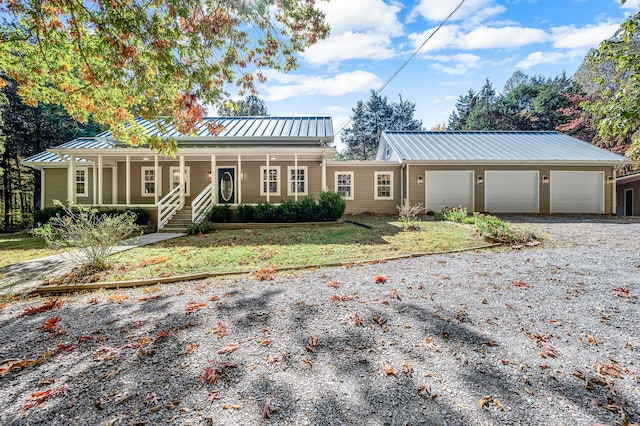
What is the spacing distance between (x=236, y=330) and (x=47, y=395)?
138 centimetres

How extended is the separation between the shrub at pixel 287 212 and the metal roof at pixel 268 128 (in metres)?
3.25

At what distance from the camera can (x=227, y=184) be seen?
13.9 m

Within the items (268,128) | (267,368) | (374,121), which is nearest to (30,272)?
(267,368)

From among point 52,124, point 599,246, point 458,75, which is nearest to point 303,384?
point 599,246

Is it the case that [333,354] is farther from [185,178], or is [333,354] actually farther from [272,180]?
[185,178]

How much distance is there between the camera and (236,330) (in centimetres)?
284

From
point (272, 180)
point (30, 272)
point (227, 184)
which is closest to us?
point (30, 272)

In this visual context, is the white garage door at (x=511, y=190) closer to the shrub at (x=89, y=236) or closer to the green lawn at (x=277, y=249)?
the green lawn at (x=277, y=249)

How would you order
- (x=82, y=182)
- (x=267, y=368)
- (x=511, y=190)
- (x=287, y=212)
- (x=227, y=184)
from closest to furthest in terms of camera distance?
(x=267, y=368) → (x=287, y=212) → (x=227, y=184) → (x=82, y=182) → (x=511, y=190)

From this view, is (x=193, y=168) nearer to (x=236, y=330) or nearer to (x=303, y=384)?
(x=236, y=330)

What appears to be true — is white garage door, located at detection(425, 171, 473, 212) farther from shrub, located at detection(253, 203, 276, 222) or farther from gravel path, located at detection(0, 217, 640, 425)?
gravel path, located at detection(0, 217, 640, 425)

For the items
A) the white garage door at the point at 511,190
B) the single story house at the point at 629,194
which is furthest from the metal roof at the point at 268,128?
the single story house at the point at 629,194

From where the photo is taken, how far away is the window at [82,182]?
1426 centimetres

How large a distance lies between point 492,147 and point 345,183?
28.6 feet
